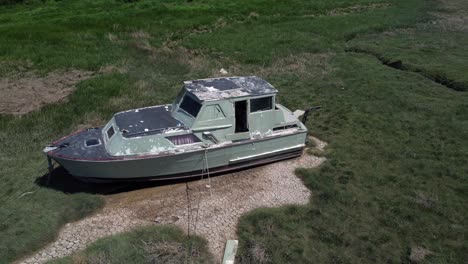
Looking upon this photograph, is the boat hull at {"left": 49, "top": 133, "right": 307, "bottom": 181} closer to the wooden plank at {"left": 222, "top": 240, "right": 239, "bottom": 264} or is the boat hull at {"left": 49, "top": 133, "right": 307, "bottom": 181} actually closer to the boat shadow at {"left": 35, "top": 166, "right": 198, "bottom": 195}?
the boat shadow at {"left": 35, "top": 166, "right": 198, "bottom": 195}

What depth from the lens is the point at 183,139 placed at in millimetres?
13227

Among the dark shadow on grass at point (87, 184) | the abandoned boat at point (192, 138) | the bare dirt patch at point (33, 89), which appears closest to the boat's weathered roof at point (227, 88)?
the abandoned boat at point (192, 138)

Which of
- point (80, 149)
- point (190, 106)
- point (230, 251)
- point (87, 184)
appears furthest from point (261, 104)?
point (87, 184)

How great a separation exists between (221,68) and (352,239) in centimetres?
1476

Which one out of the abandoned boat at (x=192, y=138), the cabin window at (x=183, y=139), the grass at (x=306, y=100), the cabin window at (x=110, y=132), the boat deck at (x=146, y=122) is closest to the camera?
the grass at (x=306, y=100)

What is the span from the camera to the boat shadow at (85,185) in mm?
13094

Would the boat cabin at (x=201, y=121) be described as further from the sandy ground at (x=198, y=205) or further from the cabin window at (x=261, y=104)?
the sandy ground at (x=198, y=205)

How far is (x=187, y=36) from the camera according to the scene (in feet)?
98.7

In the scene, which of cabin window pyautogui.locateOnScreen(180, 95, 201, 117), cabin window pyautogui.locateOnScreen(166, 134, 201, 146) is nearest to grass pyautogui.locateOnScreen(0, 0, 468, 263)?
cabin window pyautogui.locateOnScreen(166, 134, 201, 146)

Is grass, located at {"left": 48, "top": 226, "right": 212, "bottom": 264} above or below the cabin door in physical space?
below

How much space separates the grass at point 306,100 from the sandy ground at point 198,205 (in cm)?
41

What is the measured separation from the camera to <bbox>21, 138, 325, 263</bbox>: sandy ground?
11.3 metres

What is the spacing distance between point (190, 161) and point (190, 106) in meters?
1.82

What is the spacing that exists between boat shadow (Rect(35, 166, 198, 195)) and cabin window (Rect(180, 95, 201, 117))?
2189 millimetres
